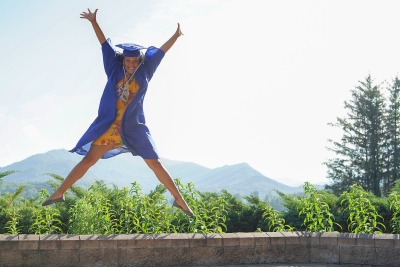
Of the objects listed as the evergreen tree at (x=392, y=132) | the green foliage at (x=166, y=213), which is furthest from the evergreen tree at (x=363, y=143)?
the green foliage at (x=166, y=213)

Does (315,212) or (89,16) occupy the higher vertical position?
(89,16)

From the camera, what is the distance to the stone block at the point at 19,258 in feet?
13.1

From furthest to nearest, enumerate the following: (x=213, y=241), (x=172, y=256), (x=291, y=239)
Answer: (x=291, y=239)
(x=213, y=241)
(x=172, y=256)

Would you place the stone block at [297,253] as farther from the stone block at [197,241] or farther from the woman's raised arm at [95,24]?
the woman's raised arm at [95,24]

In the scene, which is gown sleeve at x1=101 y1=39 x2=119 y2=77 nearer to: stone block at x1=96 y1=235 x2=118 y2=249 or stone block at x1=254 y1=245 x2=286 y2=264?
stone block at x1=96 y1=235 x2=118 y2=249

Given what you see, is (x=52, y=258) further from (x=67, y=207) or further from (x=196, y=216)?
(x=67, y=207)

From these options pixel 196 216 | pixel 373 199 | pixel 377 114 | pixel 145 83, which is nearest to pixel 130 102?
pixel 145 83

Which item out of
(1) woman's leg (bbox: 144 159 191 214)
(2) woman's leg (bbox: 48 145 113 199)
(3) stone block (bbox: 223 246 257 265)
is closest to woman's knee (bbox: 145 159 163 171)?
(1) woman's leg (bbox: 144 159 191 214)

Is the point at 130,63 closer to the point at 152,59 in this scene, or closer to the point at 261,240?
the point at 152,59

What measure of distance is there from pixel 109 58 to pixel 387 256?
129 inches

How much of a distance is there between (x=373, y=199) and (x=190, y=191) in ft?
8.72

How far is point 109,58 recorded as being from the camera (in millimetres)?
4434

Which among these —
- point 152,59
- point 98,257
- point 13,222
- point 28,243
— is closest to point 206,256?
point 98,257

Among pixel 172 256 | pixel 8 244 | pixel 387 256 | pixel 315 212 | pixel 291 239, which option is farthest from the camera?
pixel 315 212
